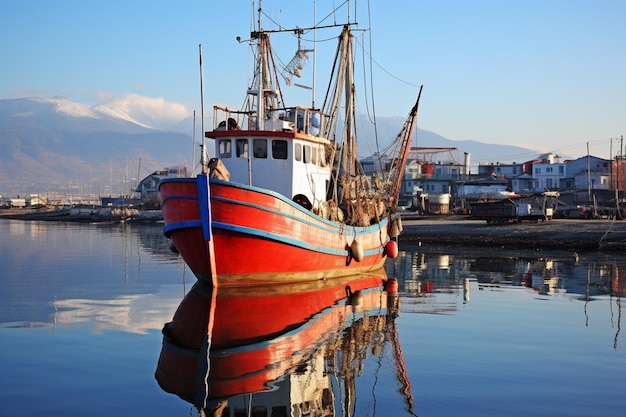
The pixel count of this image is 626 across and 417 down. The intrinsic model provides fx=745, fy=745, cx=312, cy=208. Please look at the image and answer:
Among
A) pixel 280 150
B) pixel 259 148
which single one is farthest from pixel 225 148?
pixel 280 150

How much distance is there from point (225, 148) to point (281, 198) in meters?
4.32

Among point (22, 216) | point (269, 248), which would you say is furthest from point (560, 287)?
point (22, 216)

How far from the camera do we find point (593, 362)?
12.6m

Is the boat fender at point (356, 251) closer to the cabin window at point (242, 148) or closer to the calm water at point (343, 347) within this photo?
the calm water at point (343, 347)

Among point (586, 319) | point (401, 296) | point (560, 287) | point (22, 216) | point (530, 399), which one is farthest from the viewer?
point (22, 216)

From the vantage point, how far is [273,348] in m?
13.2

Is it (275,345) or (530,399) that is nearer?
(530,399)

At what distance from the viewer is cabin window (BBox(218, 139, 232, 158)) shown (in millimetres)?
23547

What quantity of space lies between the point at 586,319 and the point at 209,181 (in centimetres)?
976

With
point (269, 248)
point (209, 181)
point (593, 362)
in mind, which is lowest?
point (593, 362)

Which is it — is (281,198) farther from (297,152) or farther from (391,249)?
(391,249)

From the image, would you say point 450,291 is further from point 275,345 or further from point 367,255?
point 275,345

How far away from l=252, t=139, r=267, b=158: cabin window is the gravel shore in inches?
906

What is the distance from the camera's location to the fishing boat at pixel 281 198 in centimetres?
1961
